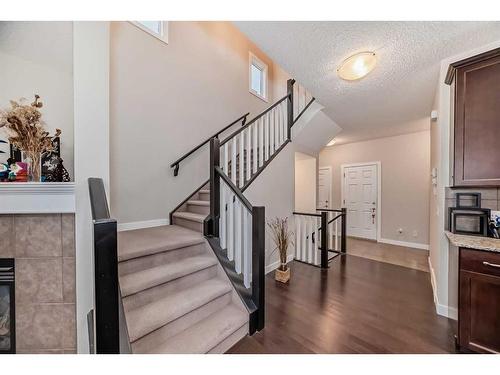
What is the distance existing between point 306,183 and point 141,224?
3440 mm

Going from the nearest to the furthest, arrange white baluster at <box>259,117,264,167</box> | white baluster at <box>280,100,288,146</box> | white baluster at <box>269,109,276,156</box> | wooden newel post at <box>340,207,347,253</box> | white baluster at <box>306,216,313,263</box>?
white baluster at <box>259,117,264,167</box>
white baluster at <box>269,109,276,156</box>
white baluster at <box>306,216,313,263</box>
white baluster at <box>280,100,288,146</box>
wooden newel post at <box>340,207,347,253</box>

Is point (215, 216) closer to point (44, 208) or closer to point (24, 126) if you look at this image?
point (44, 208)

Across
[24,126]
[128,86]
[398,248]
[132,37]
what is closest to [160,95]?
[128,86]

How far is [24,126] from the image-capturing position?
1425mm

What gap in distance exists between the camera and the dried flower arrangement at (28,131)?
4.64 ft

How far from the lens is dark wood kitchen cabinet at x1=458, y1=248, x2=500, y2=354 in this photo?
1.42m

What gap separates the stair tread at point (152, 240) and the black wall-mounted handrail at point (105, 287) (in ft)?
→ 2.44

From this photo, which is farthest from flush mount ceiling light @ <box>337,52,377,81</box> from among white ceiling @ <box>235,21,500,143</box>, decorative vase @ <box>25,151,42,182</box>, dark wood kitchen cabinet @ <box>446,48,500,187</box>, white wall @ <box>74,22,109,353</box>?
decorative vase @ <box>25,151,42,182</box>

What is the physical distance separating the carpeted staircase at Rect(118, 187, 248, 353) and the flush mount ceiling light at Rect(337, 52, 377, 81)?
226cm

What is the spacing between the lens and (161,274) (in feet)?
5.61

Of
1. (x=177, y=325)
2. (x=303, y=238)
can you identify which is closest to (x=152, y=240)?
(x=177, y=325)

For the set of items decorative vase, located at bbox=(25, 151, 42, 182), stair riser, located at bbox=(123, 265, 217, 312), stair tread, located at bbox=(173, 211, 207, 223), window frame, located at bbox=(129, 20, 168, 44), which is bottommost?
stair riser, located at bbox=(123, 265, 217, 312)

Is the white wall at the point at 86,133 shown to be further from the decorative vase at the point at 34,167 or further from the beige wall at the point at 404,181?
the beige wall at the point at 404,181

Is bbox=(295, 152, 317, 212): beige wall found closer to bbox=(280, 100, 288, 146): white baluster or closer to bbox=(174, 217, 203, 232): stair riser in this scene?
bbox=(280, 100, 288, 146): white baluster
